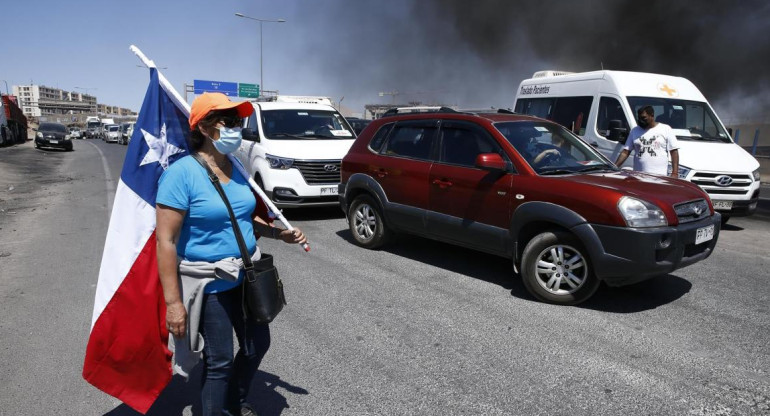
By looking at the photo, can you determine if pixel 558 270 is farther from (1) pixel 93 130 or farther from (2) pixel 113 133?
(1) pixel 93 130

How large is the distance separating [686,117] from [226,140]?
8.50 meters

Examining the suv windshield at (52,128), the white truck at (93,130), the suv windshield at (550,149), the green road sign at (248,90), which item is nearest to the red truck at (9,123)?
the suv windshield at (52,128)

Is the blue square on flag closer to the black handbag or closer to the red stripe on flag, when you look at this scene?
the black handbag

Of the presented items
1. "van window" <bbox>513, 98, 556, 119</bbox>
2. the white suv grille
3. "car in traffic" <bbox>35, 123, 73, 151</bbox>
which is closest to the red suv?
the white suv grille

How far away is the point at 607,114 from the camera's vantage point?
884 centimetres

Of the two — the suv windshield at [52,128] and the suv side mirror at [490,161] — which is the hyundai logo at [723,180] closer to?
the suv side mirror at [490,161]

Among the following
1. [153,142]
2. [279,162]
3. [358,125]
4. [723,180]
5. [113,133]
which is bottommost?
[113,133]

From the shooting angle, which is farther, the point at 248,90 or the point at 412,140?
the point at 248,90

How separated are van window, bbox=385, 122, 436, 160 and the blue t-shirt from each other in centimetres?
373

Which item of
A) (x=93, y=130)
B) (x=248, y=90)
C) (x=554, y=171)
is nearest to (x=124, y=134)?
(x=248, y=90)

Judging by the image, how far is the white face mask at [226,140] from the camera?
2379mm

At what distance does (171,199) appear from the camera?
7.19ft

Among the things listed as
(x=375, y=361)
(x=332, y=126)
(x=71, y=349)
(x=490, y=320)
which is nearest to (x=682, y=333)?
(x=490, y=320)

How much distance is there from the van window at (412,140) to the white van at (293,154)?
2078 mm
